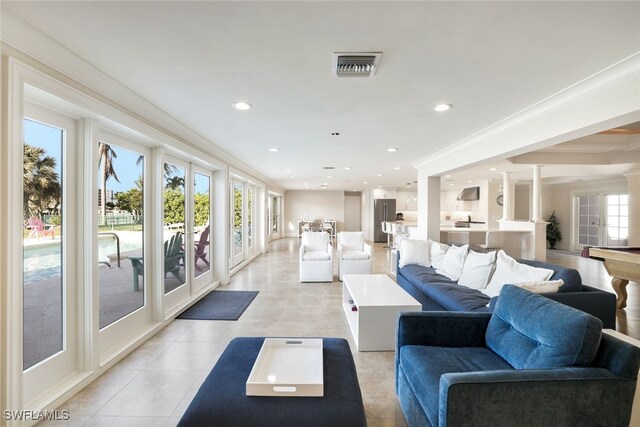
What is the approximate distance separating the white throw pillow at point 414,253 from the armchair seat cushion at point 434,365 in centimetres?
277

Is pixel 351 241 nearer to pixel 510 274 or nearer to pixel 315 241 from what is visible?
pixel 315 241

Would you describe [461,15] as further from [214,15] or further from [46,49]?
[46,49]

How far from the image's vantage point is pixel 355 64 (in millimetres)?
Result: 1914

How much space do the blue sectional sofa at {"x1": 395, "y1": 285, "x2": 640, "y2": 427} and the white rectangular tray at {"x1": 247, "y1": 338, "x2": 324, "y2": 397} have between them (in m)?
0.60

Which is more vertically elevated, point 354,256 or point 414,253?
point 414,253

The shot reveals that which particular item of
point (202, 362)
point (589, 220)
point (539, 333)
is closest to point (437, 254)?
point (539, 333)

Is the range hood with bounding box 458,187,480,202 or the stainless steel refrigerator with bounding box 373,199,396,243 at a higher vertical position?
the range hood with bounding box 458,187,480,202

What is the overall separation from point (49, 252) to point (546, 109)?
14.5ft

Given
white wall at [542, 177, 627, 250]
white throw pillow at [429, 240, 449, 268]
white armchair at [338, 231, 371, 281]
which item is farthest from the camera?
white wall at [542, 177, 627, 250]

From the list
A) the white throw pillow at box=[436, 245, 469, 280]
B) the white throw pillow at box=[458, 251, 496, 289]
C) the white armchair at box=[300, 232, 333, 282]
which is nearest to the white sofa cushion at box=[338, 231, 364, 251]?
the white armchair at box=[300, 232, 333, 282]

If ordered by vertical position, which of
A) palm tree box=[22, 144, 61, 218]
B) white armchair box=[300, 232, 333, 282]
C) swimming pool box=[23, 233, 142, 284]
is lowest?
white armchair box=[300, 232, 333, 282]

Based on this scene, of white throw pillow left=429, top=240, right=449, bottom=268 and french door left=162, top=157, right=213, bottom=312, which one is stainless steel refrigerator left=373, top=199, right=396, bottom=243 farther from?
french door left=162, top=157, right=213, bottom=312

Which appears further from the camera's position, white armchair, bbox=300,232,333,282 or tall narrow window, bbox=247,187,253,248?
tall narrow window, bbox=247,187,253,248

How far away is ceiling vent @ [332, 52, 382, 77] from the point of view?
181cm
